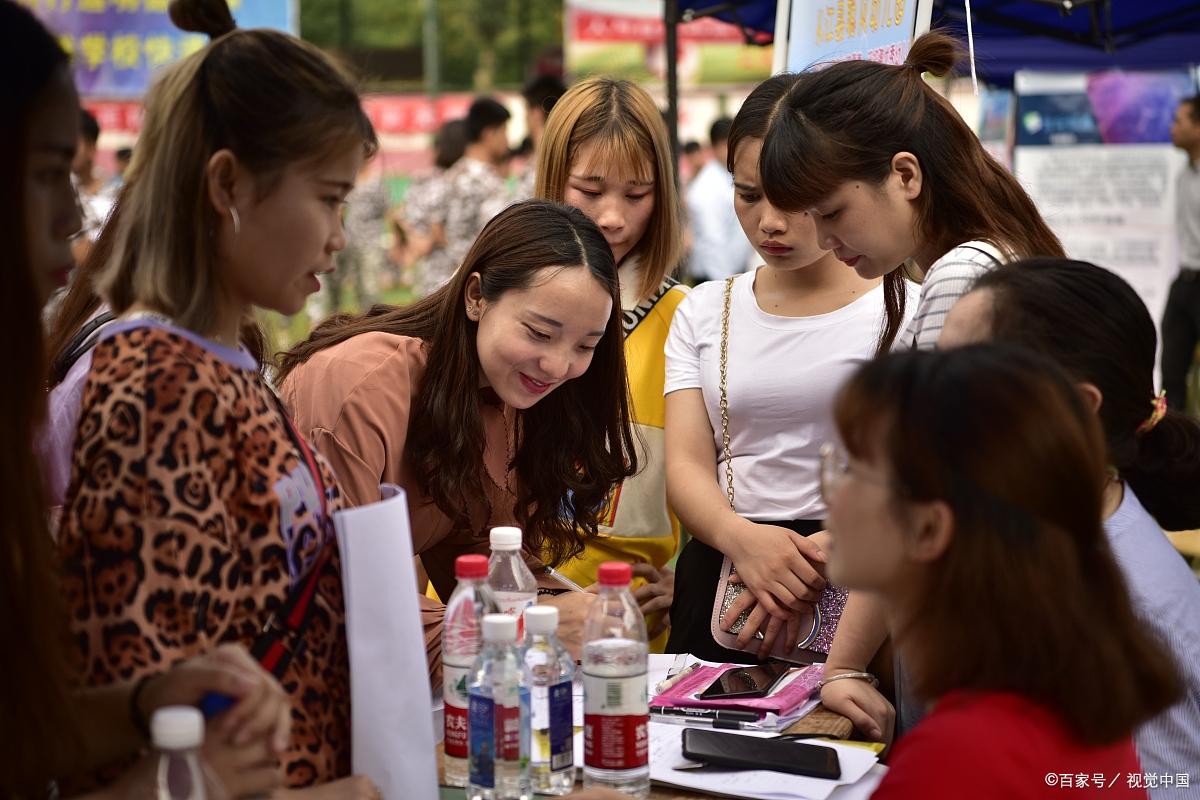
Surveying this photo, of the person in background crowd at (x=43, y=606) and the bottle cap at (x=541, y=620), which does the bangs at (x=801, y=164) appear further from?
the person in background crowd at (x=43, y=606)

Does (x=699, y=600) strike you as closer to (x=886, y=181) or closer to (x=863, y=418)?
(x=886, y=181)

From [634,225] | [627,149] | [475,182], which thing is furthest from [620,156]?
[475,182]

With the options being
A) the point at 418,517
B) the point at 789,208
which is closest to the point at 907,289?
the point at 789,208

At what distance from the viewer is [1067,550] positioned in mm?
1240

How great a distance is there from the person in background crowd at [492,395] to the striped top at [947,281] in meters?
0.55

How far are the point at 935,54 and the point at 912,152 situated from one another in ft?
0.97

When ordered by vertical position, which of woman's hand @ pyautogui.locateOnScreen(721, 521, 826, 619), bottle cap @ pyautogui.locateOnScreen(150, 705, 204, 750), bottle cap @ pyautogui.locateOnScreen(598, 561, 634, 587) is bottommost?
woman's hand @ pyautogui.locateOnScreen(721, 521, 826, 619)

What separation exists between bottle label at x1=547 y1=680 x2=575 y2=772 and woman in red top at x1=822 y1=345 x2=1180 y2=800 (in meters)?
0.43

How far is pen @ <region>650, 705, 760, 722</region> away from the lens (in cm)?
179

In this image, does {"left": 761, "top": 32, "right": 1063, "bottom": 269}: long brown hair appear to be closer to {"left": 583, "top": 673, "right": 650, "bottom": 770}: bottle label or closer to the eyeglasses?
the eyeglasses

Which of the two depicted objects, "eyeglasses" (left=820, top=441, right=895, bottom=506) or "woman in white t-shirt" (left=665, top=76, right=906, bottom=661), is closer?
"eyeglasses" (left=820, top=441, right=895, bottom=506)

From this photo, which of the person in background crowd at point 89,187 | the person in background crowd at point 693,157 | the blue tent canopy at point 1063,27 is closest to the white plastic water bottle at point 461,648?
the blue tent canopy at point 1063,27

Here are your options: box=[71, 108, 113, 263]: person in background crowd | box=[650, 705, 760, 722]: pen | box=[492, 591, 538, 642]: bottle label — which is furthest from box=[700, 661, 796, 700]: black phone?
box=[71, 108, 113, 263]: person in background crowd

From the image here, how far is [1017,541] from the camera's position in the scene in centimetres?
123
